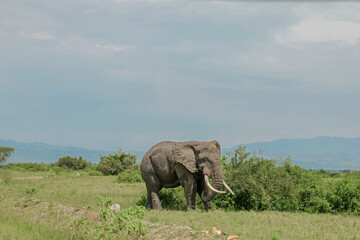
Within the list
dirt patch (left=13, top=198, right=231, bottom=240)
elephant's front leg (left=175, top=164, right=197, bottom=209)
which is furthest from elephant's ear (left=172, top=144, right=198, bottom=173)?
dirt patch (left=13, top=198, right=231, bottom=240)

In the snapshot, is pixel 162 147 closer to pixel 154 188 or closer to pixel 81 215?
pixel 154 188

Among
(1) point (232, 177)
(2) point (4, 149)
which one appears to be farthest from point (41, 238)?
(2) point (4, 149)

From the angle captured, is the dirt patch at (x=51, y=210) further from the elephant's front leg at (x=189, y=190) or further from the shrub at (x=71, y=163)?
the shrub at (x=71, y=163)

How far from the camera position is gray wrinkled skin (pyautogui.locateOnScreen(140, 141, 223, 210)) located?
1808 cm

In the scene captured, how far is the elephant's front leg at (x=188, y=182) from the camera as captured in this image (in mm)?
18422

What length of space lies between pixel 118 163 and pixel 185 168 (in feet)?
102

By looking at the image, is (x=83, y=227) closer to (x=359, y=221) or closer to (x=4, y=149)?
(x=359, y=221)

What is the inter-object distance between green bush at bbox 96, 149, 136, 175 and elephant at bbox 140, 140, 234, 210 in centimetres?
2806

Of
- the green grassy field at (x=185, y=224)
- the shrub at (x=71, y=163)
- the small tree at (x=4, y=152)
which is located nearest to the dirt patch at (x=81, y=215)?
the green grassy field at (x=185, y=224)

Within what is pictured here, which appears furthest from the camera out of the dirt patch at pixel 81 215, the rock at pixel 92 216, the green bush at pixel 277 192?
the green bush at pixel 277 192

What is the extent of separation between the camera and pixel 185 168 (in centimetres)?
1850

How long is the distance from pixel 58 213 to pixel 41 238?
10.3 feet

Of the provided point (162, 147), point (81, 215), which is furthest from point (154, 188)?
point (81, 215)

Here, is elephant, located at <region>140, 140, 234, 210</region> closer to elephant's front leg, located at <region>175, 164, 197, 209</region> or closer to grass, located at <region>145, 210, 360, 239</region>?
elephant's front leg, located at <region>175, 164, 197, 209</region>
